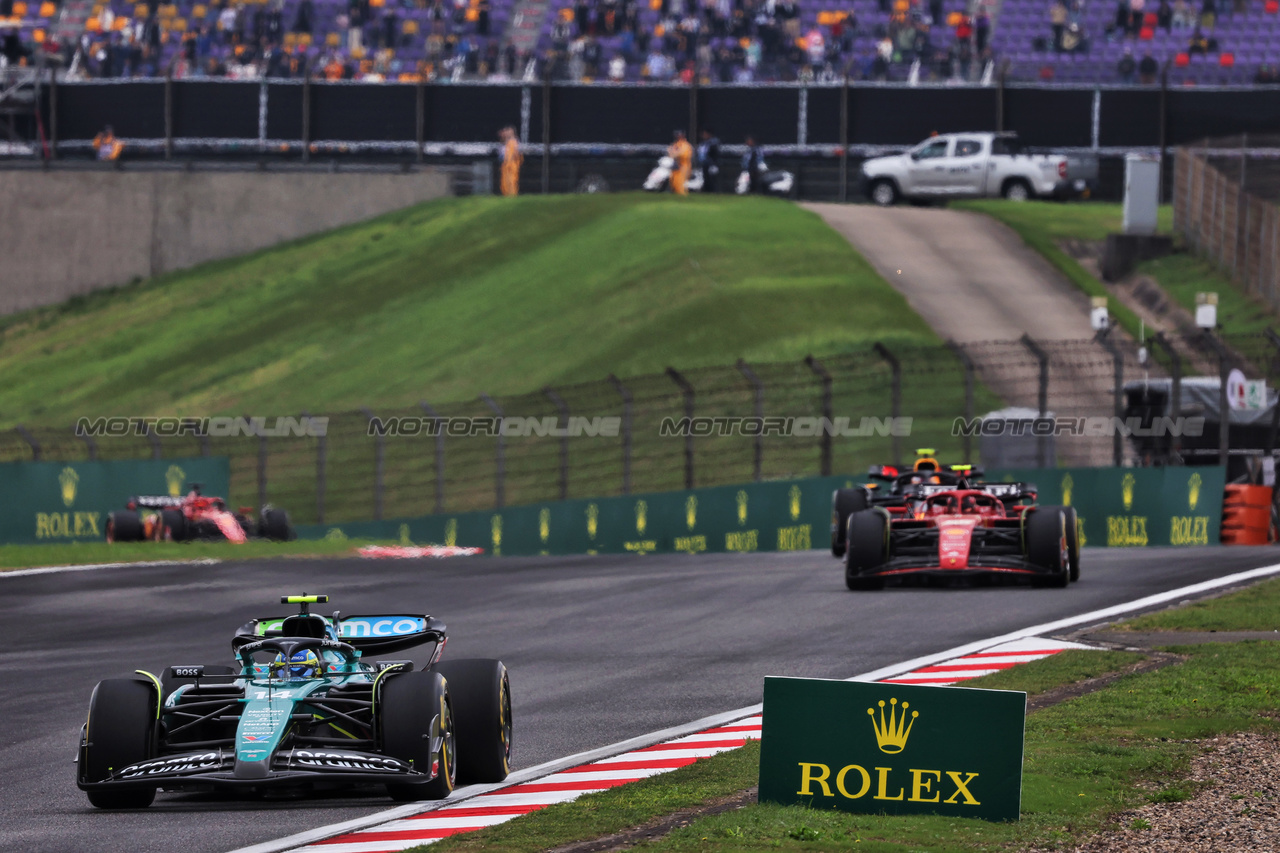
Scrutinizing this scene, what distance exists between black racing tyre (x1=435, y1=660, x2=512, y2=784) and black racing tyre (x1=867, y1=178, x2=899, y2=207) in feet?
115

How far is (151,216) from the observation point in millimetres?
46906

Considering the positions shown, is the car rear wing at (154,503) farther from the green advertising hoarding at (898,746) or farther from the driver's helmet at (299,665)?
the green advertising hoarding at (898,746)

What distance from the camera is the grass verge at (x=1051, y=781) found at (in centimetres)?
761

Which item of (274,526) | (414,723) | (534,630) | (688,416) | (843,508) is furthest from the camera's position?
(274,526)

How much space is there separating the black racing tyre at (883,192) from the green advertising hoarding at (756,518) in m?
18.0

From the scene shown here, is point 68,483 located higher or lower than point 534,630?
lower

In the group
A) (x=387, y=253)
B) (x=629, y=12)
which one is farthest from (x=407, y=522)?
(x=629, y=12)

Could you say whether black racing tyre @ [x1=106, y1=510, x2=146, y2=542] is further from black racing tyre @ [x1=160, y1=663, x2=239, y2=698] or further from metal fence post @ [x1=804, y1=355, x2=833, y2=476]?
black racing tyre @ [x1=160, y1=663, x2=239, y2=698]

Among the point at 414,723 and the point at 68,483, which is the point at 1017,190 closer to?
the point at 68,483

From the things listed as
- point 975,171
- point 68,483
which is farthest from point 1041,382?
point 975,171

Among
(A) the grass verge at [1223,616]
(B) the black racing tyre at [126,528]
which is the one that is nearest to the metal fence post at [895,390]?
(A) the grass verge at [1223,616]

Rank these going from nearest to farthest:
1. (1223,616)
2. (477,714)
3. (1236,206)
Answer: (477,714), (1223,616), (1236,206)

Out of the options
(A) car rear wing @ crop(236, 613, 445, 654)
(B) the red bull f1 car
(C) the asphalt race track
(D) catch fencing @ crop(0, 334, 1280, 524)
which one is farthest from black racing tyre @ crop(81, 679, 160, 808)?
(D) catch fencing @ crop(0, 334, 1280, 524)

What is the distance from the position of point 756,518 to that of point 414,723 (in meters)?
16.9
